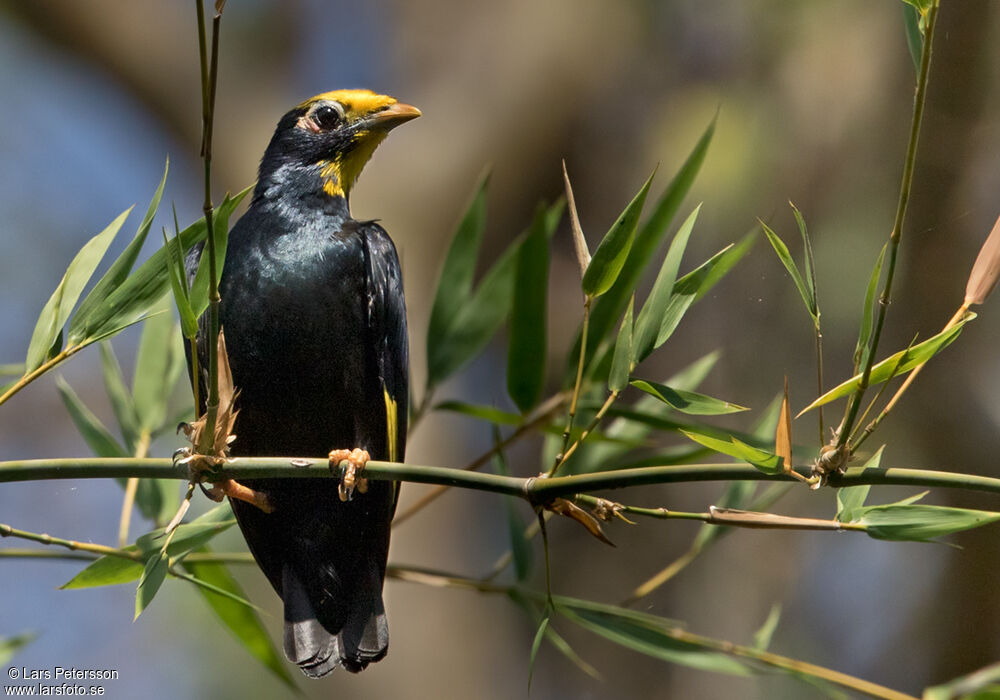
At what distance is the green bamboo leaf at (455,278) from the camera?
3074 millimetres

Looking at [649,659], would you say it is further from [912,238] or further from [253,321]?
[253,321]

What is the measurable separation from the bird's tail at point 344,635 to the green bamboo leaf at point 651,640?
2.09 ft

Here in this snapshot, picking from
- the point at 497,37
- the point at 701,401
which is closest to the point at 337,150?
the point at 701,401

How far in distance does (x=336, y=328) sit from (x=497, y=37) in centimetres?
559

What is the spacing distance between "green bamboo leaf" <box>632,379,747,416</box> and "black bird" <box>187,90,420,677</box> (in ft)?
3.54

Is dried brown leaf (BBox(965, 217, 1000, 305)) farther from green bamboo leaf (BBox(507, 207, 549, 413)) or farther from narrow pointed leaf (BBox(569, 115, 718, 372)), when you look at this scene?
green bamboo leaf (BBox(507, 207, 549, 413))

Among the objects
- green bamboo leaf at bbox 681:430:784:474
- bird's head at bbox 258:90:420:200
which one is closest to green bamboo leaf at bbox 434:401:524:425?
bird's head at bbox 258:90:420:200

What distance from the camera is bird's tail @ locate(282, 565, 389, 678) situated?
10.1 feet

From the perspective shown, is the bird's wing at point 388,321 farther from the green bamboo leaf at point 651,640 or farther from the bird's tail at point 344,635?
the green bamboo leaf at point 651,640

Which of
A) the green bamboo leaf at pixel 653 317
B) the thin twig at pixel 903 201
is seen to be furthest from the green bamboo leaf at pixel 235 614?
the thin twig at pixel 903 201

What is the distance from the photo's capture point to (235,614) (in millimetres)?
2982

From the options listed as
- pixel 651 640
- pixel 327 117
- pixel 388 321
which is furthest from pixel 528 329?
pixel 327 117

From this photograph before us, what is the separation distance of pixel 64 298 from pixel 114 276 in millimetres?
120

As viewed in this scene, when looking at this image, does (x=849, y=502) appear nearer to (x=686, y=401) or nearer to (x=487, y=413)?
(x=686, y=401)
